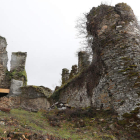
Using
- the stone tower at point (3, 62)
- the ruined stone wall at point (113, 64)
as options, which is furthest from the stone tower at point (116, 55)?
the stone tower at point (3, 62)

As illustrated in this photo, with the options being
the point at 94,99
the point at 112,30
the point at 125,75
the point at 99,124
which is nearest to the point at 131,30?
the point at 112,30

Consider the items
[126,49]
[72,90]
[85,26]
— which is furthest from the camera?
[72,90]

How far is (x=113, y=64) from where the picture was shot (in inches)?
262

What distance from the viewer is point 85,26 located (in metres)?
8.62

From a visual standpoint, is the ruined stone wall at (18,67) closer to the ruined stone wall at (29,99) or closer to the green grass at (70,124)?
the ruined stone wall at (29,99)

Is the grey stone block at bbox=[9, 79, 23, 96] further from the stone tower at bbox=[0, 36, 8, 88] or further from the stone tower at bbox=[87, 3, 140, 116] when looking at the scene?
the stone tower at bbox=[87, 3, 140, 116]

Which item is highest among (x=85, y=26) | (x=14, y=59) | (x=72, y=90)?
(x=85, y=26)

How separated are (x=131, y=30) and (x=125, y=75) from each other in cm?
221

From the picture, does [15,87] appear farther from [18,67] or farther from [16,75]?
[18,67]

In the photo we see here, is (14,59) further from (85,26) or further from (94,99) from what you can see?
Answer: (94,99)

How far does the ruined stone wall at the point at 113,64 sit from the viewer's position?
595 cm

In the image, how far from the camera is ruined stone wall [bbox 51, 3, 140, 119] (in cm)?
595

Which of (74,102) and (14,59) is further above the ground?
(14,59)

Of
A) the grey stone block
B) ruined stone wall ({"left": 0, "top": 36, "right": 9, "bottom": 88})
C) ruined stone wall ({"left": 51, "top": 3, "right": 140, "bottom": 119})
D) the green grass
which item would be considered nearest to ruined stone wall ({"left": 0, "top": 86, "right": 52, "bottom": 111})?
the grey stone block
